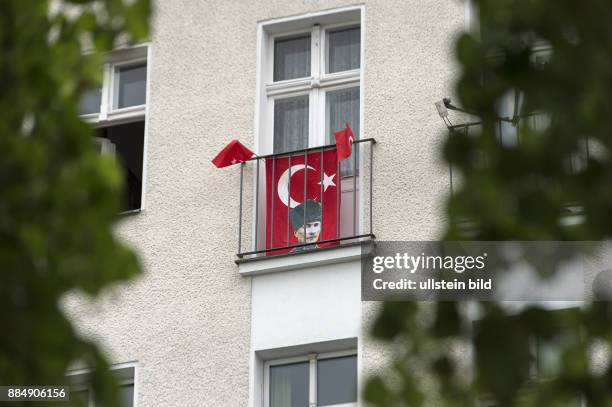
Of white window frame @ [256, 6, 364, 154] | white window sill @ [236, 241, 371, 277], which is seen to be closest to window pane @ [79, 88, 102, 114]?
white window frame @ [256, 6, 364, 154]

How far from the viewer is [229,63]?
587 inches

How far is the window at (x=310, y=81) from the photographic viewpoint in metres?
14.6

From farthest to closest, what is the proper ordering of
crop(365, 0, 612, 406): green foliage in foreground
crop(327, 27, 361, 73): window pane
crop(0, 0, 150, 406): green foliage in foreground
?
crop(327, 27, 361, 73): window pane
crop(365, 0, 612, 406): green foliage in foreground
crop(0, 0, 150, 406): green foliage in foreground

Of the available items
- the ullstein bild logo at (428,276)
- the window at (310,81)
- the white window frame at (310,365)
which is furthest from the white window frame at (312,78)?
the white window frame at (310,365)

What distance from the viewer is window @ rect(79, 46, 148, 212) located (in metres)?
15.2

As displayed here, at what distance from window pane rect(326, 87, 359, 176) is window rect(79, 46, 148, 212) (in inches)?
58.0

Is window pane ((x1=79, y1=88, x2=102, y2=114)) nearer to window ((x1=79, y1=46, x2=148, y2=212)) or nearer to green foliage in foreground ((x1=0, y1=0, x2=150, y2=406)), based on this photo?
window ((x1=79, y1=46, x2=148, y2=212))

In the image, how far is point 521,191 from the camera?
5656 millimetres

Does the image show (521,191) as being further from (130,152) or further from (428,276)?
(130,152)

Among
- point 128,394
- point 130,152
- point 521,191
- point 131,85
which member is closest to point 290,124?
point 130,152

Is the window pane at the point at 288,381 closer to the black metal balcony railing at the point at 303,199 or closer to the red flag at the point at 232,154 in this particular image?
the black metal balcony railing at the point at 303,199

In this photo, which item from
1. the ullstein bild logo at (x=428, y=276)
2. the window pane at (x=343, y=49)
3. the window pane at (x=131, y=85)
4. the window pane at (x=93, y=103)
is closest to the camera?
the ullstein bild logo at (x=428, y=276)

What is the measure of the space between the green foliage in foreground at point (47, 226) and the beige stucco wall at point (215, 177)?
7.96 meters

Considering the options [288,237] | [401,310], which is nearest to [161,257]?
[288,237]
